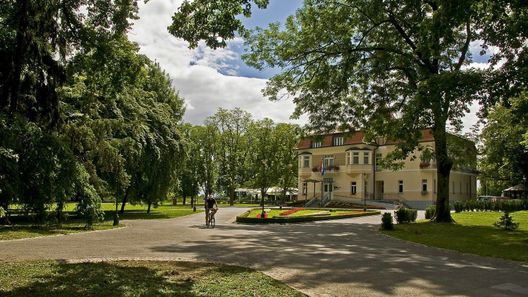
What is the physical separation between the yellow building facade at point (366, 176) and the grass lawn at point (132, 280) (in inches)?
1750

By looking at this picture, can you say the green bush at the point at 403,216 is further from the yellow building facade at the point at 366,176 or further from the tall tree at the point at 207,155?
the tall tree at the point at 207,155

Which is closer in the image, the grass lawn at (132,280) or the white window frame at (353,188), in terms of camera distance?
the grass lawn at (132,280)

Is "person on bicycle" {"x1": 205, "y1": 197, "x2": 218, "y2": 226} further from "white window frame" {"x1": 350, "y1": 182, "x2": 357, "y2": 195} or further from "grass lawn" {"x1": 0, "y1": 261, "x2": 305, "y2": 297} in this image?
"white window frame" {"x1": 350, "y1": 182, "x2": 357, "y2": 195}

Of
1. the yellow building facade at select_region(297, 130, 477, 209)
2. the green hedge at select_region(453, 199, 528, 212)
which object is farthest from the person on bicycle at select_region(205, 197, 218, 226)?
the yellow building facade at select_region(297, 130, 477, 209)

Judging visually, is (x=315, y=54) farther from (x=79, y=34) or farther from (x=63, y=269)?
(x=63, y=269)

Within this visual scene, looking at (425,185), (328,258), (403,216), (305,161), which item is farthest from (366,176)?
(328,258)

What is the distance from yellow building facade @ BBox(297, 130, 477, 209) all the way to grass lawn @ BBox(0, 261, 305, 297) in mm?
44457

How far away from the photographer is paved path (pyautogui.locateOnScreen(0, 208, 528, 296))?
8672 millimetres

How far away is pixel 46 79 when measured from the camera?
11.7 meters

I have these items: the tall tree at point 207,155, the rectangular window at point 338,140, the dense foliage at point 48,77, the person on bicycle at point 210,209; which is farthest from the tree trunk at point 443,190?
the tall tree at point 207,155

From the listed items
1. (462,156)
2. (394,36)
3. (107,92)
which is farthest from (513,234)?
(107,92)

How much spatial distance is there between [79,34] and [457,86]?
12.3m

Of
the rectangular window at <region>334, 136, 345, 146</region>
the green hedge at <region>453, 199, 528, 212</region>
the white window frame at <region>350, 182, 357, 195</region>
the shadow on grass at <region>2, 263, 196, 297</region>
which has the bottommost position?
the shadow on grass at <region>2, 263, 196, 297</region>

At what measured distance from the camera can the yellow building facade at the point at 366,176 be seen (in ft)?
181
